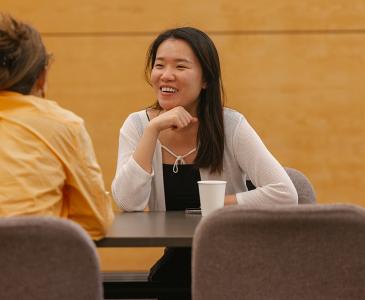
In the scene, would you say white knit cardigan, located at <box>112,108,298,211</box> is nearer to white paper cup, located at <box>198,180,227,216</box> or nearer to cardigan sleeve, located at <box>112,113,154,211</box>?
cardigan sleeve, located at <box>112,113,154,211</box>

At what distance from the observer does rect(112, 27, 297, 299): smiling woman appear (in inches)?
95.0

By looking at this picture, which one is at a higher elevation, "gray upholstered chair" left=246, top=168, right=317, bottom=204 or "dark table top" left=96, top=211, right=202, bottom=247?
"dark table top" left=96, top=211, right=202, bottom=247

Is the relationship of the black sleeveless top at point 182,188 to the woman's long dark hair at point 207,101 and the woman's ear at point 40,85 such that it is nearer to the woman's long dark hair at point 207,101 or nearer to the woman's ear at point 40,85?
the woman's long dark hair at point 207,101

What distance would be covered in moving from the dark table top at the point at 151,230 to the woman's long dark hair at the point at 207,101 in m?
0.33

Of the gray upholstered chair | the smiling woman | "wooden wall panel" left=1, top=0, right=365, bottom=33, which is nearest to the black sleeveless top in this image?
the smiling woman

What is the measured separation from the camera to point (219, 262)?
1554 mm

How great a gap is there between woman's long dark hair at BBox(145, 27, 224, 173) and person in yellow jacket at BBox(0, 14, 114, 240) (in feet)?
2.60

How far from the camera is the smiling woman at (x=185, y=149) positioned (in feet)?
7.92

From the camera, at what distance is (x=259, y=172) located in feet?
8.10

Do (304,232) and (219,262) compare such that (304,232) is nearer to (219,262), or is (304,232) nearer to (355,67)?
(219,262)

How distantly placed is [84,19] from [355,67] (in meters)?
1.59

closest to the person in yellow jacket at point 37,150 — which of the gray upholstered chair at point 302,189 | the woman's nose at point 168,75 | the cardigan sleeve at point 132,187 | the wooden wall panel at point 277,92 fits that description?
the cardigan sleeve at point 132,187

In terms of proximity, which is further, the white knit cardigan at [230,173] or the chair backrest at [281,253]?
the white knit cardigan at [230,173]

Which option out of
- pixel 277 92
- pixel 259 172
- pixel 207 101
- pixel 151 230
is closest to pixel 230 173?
pixel 259 172
